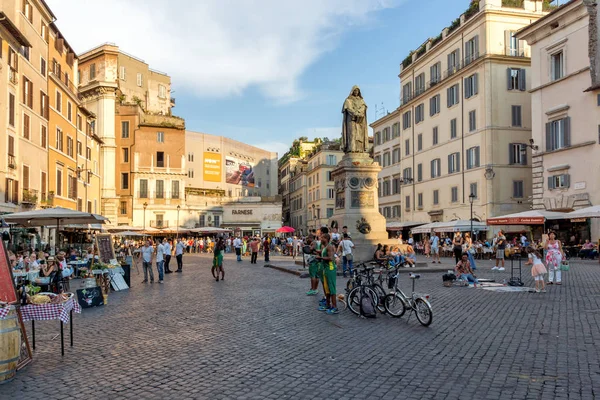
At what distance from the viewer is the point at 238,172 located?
245 ft

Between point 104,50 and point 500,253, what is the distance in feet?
159

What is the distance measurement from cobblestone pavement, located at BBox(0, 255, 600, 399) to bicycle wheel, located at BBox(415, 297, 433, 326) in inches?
7.3

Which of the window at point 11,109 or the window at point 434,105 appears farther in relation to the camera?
the window at point 434,105

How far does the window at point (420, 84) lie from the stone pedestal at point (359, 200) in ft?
96.8

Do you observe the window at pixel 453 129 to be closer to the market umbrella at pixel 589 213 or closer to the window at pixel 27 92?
the market umbrella at pixel 589 213

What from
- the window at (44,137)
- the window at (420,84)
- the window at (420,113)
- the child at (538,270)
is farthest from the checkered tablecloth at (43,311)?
the window at (420,84)

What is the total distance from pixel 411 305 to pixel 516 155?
33359mm

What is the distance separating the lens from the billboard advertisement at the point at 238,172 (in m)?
72.8

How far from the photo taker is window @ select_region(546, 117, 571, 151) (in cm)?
3183

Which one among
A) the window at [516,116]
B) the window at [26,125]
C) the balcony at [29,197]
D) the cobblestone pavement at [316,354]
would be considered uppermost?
the window at [516,116]

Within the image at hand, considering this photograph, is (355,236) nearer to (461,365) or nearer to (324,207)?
(461,365)

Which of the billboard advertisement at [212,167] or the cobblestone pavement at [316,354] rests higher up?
the billboard advertisement at [212,167]

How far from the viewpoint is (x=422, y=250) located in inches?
1555

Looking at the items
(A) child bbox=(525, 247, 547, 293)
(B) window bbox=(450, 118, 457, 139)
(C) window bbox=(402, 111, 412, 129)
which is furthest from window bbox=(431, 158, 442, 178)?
(A) child bbox=(525, 247, 547, 293)
